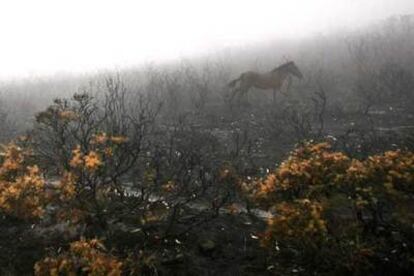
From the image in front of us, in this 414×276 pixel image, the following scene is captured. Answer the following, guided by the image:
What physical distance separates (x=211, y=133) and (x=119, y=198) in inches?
225

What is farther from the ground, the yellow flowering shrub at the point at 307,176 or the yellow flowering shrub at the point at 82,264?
the yellow flowering shrub at the point at 307,176

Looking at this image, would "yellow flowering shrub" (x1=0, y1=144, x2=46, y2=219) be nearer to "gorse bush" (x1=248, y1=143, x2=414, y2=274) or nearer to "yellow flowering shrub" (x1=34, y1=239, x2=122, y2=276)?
"yellow flowering shrub" (x1=34, y1=239, x2=122, y2=276)

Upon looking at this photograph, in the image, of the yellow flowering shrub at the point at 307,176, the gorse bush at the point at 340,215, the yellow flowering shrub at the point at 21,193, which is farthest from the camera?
the yellow flowering shrub at the point at 21,193

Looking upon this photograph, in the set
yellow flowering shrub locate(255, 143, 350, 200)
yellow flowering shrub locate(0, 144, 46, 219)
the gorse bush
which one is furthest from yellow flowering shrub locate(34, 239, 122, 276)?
yellow flowering shrub locate(255, 143, 350, 200)

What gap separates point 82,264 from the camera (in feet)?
17.5

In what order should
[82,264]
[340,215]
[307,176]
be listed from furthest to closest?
[340,215] → [307,176] → [82,264]

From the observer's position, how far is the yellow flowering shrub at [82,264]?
5158 millimetres

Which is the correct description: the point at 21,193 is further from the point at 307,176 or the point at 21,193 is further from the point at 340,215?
the point at 340,215

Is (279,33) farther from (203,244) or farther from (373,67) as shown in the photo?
(203,244)

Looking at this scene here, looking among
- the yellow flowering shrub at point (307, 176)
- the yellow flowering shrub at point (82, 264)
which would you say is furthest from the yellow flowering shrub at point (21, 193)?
the yellow flowering shrub at point (307, 176)

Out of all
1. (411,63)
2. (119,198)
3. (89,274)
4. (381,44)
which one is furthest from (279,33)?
(89,274)

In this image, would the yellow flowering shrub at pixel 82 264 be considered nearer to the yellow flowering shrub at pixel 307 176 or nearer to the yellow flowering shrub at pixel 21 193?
the yellow flowering shrub at pixel 21 193

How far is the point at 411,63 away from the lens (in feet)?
64.3

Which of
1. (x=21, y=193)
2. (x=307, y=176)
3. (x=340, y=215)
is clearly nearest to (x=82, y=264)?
(x=21, y=193)
